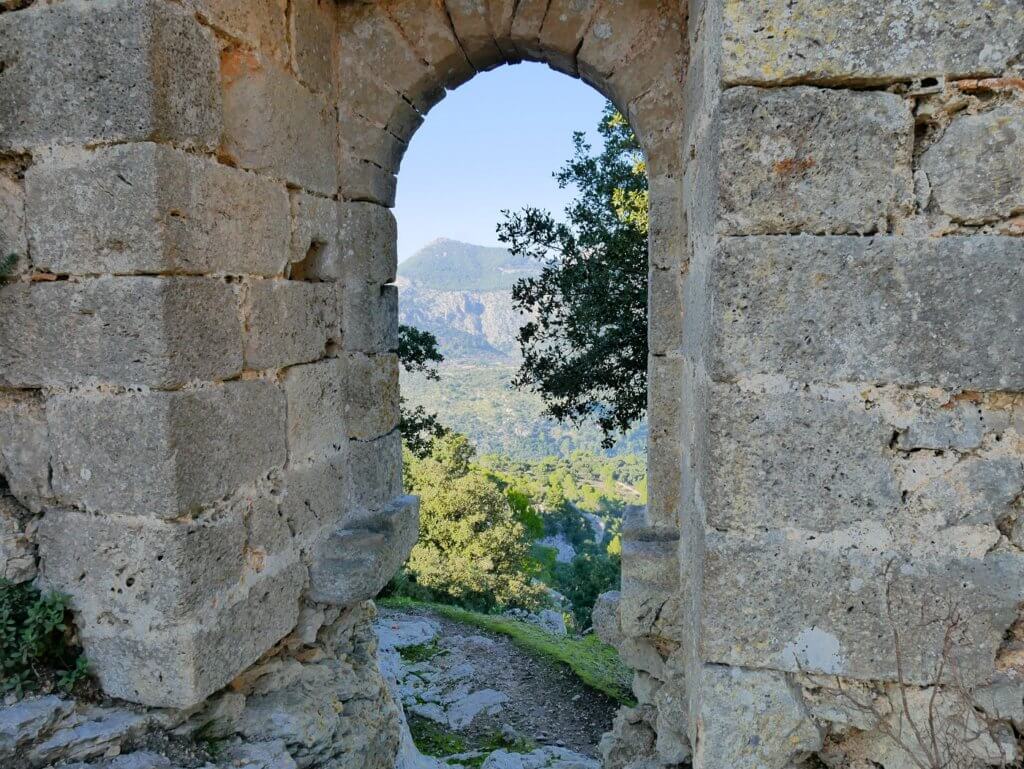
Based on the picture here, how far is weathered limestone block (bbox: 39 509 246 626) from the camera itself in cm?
249

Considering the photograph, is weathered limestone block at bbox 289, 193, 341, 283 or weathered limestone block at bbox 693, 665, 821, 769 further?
weathered limestone block at bbox 289, 193, 341, 283

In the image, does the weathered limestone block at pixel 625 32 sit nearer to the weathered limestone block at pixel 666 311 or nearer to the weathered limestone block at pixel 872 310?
the weathered limestone block at pixel 666 311

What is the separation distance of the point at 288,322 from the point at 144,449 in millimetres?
882

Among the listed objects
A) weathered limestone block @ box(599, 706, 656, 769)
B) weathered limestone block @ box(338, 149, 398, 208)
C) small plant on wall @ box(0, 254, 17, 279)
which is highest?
weathered limestone block @ box(338, 149, 398, 208)

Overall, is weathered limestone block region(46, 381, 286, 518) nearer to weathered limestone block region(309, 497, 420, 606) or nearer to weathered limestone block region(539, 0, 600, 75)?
weathered limestone block region(309, 497, 420, 606)

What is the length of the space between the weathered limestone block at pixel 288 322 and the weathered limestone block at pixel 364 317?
0.06 metres

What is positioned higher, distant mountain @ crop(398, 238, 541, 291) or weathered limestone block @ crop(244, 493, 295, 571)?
distant mountain @ crop(398, 238, 541, 291)

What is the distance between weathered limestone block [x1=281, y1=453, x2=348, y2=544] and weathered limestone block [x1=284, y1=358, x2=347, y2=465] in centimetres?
5

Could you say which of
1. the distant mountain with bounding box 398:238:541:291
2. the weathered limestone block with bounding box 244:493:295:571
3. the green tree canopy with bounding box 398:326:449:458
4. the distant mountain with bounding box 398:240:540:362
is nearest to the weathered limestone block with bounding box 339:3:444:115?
the weathered limestone block with bounding box 244:493:295:571

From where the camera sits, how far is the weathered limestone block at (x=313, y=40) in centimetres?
313

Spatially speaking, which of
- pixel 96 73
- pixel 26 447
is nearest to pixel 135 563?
pixel 26 447

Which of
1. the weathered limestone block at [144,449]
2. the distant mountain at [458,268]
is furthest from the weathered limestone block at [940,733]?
the distant mountain at [458,268]

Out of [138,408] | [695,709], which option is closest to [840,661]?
[695,709]

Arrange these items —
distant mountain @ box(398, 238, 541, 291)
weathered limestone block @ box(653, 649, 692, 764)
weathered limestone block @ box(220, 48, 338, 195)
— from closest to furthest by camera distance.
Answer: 1. weathered limestone block @ box(220, 48, 338, 195)
2. weathered limestone block @ box(653, 649, 692, 764)
3. distant mountain @ box(398, 238, 541, 291)
